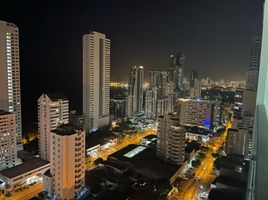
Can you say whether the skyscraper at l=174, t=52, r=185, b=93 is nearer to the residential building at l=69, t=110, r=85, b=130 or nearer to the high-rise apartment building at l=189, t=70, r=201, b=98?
the high-rise apartment building at l=189, t=70, r=201, b=98

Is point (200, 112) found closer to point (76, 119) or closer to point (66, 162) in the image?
point (76, 119)

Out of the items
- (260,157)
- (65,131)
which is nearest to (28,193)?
(65,131)

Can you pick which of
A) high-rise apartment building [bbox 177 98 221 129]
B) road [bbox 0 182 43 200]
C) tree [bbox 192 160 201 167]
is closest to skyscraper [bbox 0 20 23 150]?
road [bbox 0 182 43 200]

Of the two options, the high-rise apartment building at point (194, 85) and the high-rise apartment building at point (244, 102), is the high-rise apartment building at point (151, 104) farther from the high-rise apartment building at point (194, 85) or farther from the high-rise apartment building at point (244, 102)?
the high-rise apartment building at point (194, 85)

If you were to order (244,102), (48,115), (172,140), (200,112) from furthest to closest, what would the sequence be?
(200,112) < (244,102) < (172,140) < (48,115)

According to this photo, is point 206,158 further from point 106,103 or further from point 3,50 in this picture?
point 3,50

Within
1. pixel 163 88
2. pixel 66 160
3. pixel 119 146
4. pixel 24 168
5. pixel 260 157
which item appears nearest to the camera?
pixel 260 157
